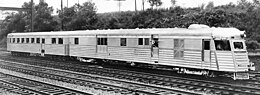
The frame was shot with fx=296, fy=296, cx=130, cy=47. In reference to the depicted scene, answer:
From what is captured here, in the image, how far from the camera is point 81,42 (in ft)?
81.9

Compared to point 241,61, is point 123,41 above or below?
above

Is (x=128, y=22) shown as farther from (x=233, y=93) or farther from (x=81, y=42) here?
(x=233, y=93)

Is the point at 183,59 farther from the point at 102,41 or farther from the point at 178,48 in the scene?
the point at 102,41

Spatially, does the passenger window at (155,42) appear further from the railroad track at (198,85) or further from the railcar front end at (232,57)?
the railcar front end at (232,57)

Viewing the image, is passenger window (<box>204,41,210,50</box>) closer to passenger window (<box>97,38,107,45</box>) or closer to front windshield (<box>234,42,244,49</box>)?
front windshield (<box>234,42,244,49</box>)

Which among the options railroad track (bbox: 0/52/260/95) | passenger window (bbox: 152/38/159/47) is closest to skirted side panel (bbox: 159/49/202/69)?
passenger window (bbox: 152/38/159/47)

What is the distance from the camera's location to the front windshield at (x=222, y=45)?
14586 millimetres

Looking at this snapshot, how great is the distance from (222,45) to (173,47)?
10.2 ft

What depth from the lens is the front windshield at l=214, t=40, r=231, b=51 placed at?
1459 cm

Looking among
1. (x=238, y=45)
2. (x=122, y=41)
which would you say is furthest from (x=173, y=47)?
(x=122, y=41)

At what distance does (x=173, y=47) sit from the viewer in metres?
17.0

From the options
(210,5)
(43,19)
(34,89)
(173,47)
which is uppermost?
(210,5)


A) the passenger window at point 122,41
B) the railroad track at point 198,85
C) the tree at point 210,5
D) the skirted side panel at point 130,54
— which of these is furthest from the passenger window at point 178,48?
the tree at point 210,5

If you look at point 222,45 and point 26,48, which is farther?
point 26,48
